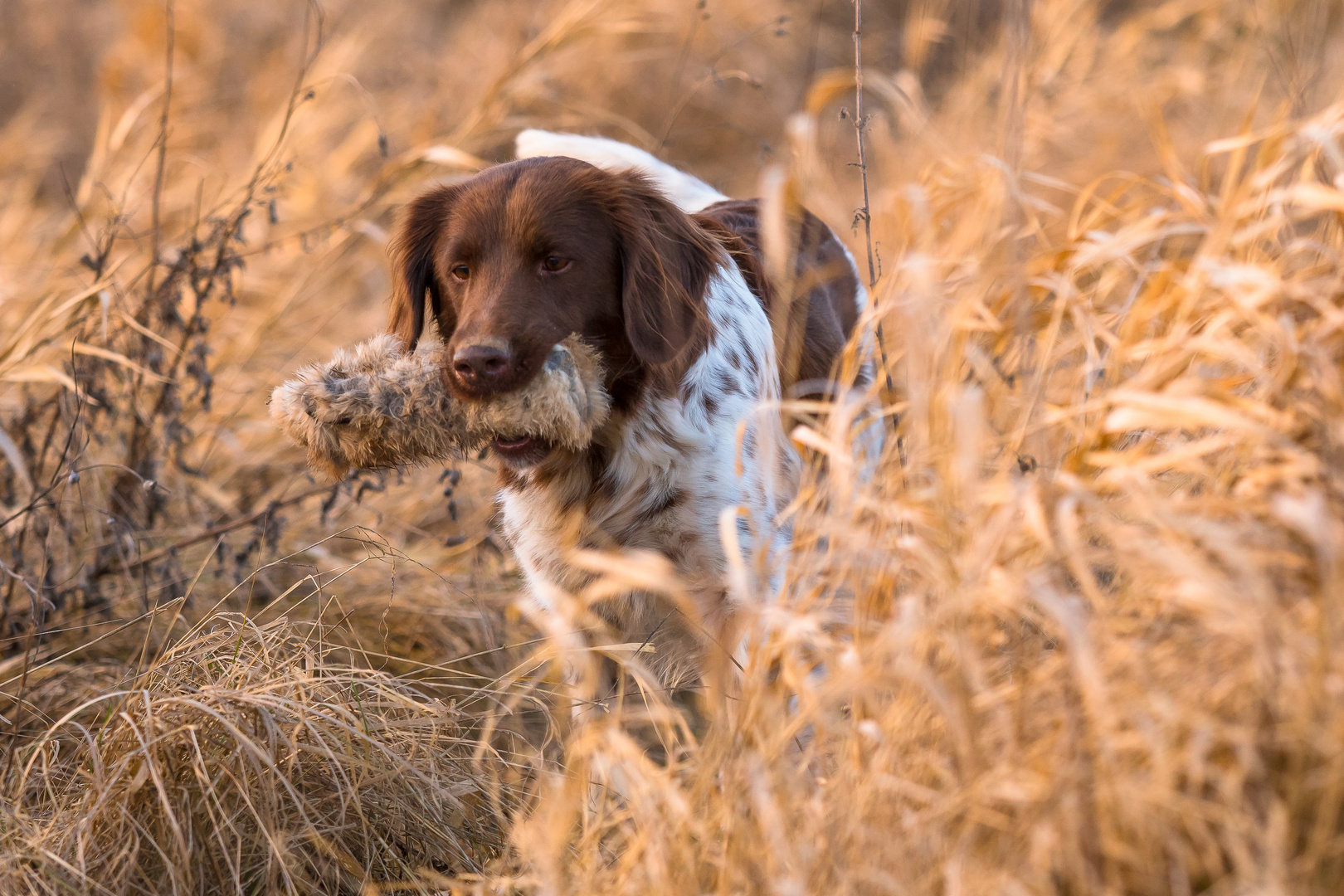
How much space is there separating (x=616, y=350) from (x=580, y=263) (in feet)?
0.62

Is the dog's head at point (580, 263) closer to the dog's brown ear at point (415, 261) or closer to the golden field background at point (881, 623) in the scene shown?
the dog's brown ear at point (415, 261)

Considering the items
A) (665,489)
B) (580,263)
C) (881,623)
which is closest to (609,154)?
(580,263)

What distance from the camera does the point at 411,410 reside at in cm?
211

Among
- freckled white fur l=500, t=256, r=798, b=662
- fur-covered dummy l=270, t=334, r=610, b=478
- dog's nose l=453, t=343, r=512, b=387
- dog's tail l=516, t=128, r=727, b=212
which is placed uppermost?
dog's tail l=516, t=128, r=727, b=212

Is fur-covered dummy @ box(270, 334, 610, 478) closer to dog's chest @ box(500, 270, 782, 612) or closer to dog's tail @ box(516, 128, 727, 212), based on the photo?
dog's chest @ box(500, 270, 782, 612)

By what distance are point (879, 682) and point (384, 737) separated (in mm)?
1006

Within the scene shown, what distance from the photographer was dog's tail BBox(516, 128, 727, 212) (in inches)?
116

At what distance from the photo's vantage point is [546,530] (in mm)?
2420

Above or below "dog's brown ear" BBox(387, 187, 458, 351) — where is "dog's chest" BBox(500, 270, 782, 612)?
below

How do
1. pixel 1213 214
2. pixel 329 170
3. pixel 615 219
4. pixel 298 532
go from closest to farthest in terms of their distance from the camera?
pixel 1213 214 < pixel 615 219 < pixel 298 532 < pixel 329 170

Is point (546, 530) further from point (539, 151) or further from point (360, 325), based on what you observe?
point (360, 325)

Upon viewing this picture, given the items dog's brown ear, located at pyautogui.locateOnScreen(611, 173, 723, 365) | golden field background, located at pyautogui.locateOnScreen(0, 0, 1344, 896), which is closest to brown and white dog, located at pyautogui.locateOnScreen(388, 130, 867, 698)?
dog's brown ear, located at pyautogui.locateOnScreen(611, 173, 723, 365)

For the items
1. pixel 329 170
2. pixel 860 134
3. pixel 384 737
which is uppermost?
pixel 860 134

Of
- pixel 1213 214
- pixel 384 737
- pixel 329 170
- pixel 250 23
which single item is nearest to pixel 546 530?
pixel 384 737
